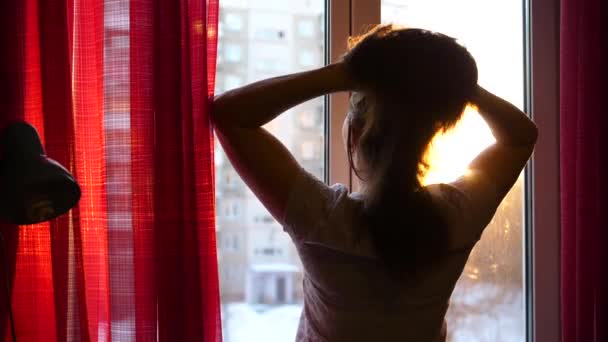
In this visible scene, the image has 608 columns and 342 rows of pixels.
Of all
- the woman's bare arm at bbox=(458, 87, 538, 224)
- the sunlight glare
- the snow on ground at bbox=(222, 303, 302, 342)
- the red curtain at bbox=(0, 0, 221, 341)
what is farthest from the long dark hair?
the snow on ground at bbox=(222, 303, 302, 342)

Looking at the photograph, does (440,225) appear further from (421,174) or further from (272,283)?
(272,283)

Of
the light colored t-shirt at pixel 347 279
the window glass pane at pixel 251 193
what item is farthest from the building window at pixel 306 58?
the light colored t-shirt at pixel 347 279

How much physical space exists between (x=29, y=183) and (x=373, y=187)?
51 cm

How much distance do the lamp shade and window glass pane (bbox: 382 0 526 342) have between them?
1078 millimetres

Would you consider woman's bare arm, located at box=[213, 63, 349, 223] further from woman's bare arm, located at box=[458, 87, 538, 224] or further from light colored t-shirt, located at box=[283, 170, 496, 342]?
woman's bare arm, located at box=[458, 87, 538, 224]

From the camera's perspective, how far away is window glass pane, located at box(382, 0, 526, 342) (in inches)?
62.7

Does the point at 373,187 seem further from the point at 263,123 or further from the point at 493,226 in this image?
the point at 493,226

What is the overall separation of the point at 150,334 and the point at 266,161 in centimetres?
39

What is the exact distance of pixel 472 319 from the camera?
5.29 feet

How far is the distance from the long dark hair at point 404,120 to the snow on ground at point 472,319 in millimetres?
594

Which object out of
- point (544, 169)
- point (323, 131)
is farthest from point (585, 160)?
point (323, 131)

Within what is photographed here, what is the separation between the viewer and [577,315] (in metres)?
1.44

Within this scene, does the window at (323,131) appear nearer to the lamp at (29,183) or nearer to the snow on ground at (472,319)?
the snow on ground at (472,319)

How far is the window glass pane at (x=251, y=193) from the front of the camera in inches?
54.6
